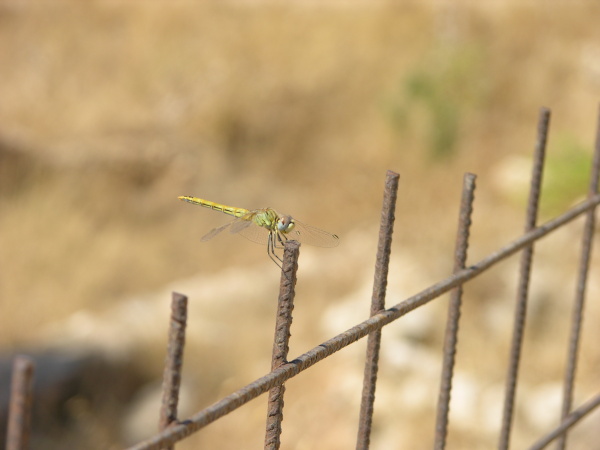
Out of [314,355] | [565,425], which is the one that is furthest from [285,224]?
[565,425]

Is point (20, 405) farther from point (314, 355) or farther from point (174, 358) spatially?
point (314, 355)

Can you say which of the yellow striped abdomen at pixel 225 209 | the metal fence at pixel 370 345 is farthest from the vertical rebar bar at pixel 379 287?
the yellow striped abdomen at pixel 225 209

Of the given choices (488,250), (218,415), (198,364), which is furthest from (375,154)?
(218,415)

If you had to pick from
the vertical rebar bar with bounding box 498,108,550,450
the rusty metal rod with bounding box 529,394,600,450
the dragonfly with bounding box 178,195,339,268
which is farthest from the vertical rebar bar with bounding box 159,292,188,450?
the rusty metal rod with bounding box 529,394,600,450

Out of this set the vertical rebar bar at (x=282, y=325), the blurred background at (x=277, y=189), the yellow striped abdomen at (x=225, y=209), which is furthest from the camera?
the blurred background at (x=277, y=189)

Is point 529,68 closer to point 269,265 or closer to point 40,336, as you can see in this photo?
point 269,265

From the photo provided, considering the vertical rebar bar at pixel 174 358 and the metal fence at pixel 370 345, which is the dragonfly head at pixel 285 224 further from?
the vertical rebar bar at pixel 174 358
